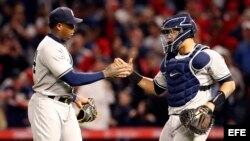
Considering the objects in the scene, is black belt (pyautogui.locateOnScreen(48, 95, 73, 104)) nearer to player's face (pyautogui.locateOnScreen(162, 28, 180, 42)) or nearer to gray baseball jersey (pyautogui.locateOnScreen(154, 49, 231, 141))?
gray baseball jersey (pyautogui.locateOnScreen(154, 49, 231, 141))

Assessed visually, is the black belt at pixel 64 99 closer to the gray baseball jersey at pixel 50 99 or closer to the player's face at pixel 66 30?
the gray baseball jersey at pixel 50 99

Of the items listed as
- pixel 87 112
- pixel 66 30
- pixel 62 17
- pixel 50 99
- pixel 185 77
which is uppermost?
pixel 62 17

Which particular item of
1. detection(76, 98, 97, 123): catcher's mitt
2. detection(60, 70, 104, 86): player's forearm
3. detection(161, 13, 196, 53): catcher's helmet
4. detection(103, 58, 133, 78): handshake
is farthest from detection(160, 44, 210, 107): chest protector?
detection(76, 98, 97, 123): catcher's mitt

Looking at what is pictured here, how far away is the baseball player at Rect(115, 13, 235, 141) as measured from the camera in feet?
27.4

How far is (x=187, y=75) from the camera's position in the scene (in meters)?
8.41

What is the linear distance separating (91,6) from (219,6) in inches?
96.1

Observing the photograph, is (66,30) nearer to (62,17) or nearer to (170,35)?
(62,17)

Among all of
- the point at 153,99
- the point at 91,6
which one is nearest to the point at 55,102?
the point at 153,99

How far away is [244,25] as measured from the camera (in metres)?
14.1

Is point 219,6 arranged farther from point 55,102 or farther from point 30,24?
point 55,102

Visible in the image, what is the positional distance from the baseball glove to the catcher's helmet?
0.72 m

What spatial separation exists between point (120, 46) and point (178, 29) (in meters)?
5.59

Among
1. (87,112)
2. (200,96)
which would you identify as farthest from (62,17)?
(200,96)

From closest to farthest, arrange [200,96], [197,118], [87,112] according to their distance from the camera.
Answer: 1. [197,118]
2. [200,96]
3. [87,112]
